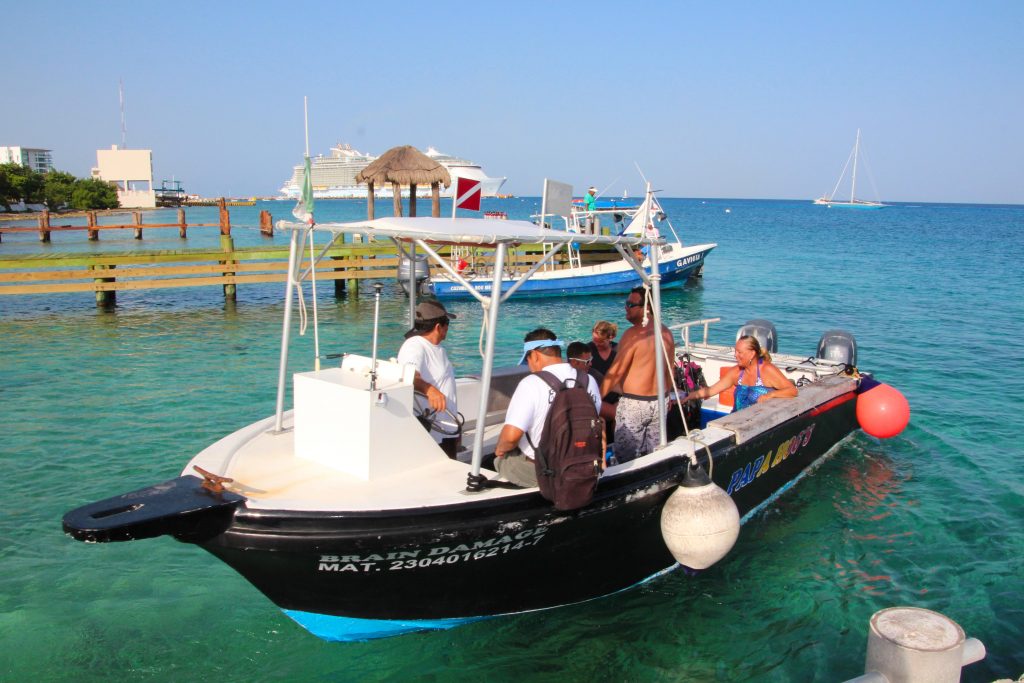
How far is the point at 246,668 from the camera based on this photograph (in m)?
5.23

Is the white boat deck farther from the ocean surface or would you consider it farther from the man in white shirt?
the ocean surface

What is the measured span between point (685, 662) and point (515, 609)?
1266 mm

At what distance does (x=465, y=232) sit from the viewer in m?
4.83

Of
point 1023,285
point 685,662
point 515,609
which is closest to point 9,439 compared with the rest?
point 515,609

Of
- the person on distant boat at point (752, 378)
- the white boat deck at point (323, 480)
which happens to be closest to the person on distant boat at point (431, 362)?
the white boat deck at point (323, 480)

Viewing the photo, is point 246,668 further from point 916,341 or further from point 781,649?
point 916,341

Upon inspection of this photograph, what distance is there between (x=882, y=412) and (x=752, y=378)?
1.97 metres

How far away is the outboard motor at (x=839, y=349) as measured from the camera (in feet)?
32.6

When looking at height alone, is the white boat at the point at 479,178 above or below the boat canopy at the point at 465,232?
above

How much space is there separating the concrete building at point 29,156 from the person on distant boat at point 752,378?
14321 cm

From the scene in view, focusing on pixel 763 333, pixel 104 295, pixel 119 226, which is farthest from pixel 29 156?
pixel 763 333

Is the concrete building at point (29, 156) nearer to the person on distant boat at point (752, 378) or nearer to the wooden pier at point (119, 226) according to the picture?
the wooden pier at point (119, 226)

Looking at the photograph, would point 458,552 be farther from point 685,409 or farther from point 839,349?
point 839,349

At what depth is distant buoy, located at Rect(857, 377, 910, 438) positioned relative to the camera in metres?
8.76
